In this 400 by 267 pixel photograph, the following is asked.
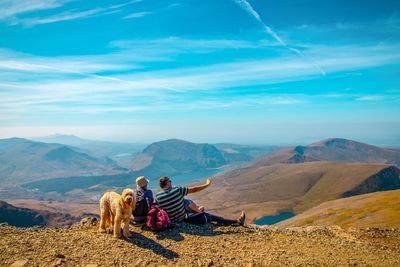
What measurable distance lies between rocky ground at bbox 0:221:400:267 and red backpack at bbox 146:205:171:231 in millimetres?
370

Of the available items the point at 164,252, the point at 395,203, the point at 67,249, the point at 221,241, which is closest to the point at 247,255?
the point at 221,241

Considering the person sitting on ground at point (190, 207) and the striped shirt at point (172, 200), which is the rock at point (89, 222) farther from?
the person sitting on ground at point (190, 207)

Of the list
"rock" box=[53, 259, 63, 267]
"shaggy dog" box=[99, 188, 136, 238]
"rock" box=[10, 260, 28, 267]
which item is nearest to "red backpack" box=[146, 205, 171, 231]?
"shaggy dog" box=[99, 188, 136, 238]

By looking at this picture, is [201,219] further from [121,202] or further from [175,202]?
[121,202]

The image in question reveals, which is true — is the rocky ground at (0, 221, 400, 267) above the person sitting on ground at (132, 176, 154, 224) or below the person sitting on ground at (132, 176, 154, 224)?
below

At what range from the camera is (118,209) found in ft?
50.5

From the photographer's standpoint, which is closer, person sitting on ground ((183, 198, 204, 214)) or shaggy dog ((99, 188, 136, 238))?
shaggy dog ((99, 188, 136, 238))

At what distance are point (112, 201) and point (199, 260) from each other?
5151 millimetres

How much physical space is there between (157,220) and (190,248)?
2.49 meters

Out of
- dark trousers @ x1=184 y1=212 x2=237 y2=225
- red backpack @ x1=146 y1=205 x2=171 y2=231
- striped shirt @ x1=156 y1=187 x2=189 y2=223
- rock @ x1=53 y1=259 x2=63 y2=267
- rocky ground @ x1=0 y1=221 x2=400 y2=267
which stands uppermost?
striped shirt @ x1=156 y1=187 x2=189 y2=223

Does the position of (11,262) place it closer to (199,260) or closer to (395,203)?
(199,260)

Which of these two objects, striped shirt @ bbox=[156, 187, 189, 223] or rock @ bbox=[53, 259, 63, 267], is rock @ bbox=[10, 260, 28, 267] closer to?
rock @ bbox=[53, 259, 63, 267]

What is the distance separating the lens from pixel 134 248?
14914 millimetres

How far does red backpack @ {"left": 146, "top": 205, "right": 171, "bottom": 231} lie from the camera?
16953mm
